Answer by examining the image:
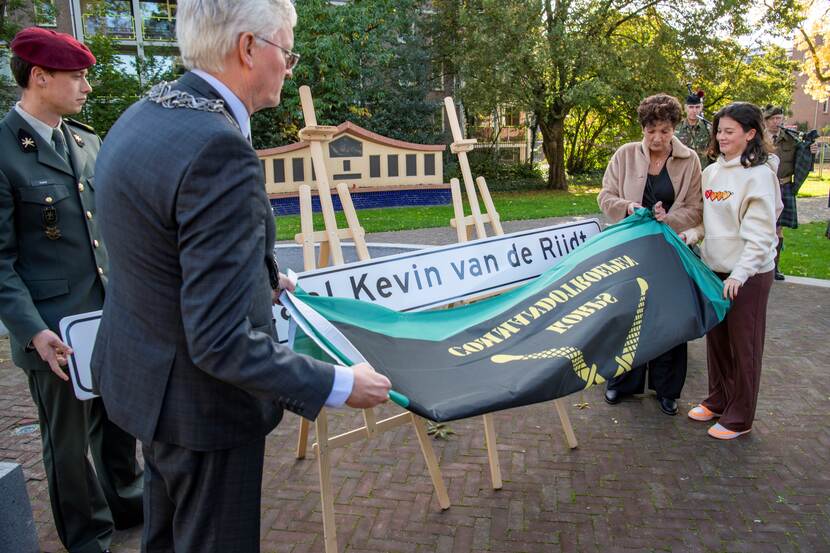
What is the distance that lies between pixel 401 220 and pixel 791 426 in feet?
37.8

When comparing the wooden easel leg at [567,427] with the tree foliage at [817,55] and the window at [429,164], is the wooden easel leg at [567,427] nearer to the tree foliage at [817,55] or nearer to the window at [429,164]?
the window at [429,164]

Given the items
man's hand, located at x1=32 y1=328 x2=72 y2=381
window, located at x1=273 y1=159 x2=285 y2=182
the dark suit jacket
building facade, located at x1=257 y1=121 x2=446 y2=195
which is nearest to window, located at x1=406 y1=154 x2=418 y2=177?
building facade, located at x1=257 y1=121 x2=446 y2=195

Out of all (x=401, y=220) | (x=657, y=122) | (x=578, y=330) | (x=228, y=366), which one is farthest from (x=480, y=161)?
(x=228, y=366)

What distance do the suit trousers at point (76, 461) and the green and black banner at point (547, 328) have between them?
1.18 meters

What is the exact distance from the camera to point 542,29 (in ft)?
66.1

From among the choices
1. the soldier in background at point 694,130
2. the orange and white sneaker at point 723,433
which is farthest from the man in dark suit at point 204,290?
the soldier in background at point 694,130

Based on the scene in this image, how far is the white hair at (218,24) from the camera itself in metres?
1.52

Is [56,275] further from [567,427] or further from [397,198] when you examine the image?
[397,198]

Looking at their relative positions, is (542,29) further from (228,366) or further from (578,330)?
(228,366)

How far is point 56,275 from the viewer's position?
276 centimetres

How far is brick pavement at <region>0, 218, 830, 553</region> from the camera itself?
3178 mm

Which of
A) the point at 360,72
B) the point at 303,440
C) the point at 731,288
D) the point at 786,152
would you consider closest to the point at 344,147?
the point at 360,72

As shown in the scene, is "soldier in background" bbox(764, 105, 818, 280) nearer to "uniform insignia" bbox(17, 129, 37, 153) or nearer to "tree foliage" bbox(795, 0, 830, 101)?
"uniform insignia" bbox(17, 129, 37, 153)

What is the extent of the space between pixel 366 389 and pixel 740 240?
3.22m
